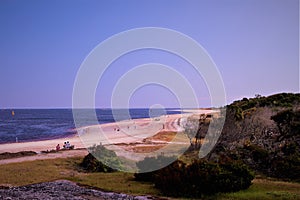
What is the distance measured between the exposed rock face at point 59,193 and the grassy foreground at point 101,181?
1.55 m

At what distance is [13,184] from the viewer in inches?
750

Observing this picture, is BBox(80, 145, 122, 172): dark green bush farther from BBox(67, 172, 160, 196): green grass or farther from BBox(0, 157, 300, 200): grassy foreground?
BBox(67, 172, 160, 196): green grass

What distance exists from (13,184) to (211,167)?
1085 centimetres

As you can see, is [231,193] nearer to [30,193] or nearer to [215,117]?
[30,193]

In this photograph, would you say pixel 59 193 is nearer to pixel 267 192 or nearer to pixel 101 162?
pixel 267 192

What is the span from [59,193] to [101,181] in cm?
532

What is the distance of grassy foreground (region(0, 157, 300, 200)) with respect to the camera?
51.2ft

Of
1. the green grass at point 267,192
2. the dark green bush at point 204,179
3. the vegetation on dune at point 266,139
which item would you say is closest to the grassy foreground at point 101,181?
the green grass at point 267,192

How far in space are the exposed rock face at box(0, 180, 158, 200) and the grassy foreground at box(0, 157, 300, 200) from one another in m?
1.55

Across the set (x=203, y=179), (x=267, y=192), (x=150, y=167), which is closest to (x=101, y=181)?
(x=150, y=167)

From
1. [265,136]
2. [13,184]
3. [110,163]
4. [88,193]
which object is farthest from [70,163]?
[265,136]

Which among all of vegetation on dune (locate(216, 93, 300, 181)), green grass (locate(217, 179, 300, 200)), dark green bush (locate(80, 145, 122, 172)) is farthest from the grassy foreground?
vegetation on dune (locate(216, 93, 300, 181))

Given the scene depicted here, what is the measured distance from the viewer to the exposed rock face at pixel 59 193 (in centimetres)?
1422

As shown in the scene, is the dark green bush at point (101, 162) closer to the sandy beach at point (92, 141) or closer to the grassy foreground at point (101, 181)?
the grassy foreground at point (101, 181)
